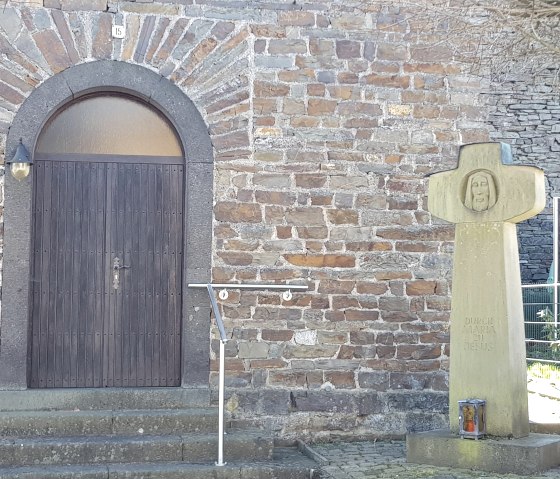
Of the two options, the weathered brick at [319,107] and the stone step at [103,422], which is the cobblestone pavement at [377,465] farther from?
the weathered brick at [319,107]

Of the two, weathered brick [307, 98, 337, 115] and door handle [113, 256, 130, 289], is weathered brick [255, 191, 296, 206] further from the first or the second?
door handle [113, 256, 130, 289]

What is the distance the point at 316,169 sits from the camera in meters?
8.08

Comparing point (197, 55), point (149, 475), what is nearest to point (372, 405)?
point (149, 475)

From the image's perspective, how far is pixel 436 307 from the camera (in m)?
8.23

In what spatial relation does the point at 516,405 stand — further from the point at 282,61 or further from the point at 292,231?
the point at 282,61

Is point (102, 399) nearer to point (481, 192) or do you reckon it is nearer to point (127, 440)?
point (127, 440)

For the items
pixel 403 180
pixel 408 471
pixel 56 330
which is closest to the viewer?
pixel 408 471

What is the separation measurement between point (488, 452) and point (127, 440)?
2.72 m

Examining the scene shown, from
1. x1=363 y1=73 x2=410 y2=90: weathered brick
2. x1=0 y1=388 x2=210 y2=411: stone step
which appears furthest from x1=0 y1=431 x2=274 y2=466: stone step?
x1=363 y1=73 x2=410 y2=90: weathered brick

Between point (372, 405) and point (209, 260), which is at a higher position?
point (209, 260)

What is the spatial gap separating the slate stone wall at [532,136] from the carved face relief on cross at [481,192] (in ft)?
27.0

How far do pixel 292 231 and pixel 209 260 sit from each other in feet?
2.56

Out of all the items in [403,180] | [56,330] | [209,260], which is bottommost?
[56,330]

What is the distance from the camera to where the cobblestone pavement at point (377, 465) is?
6.29m
